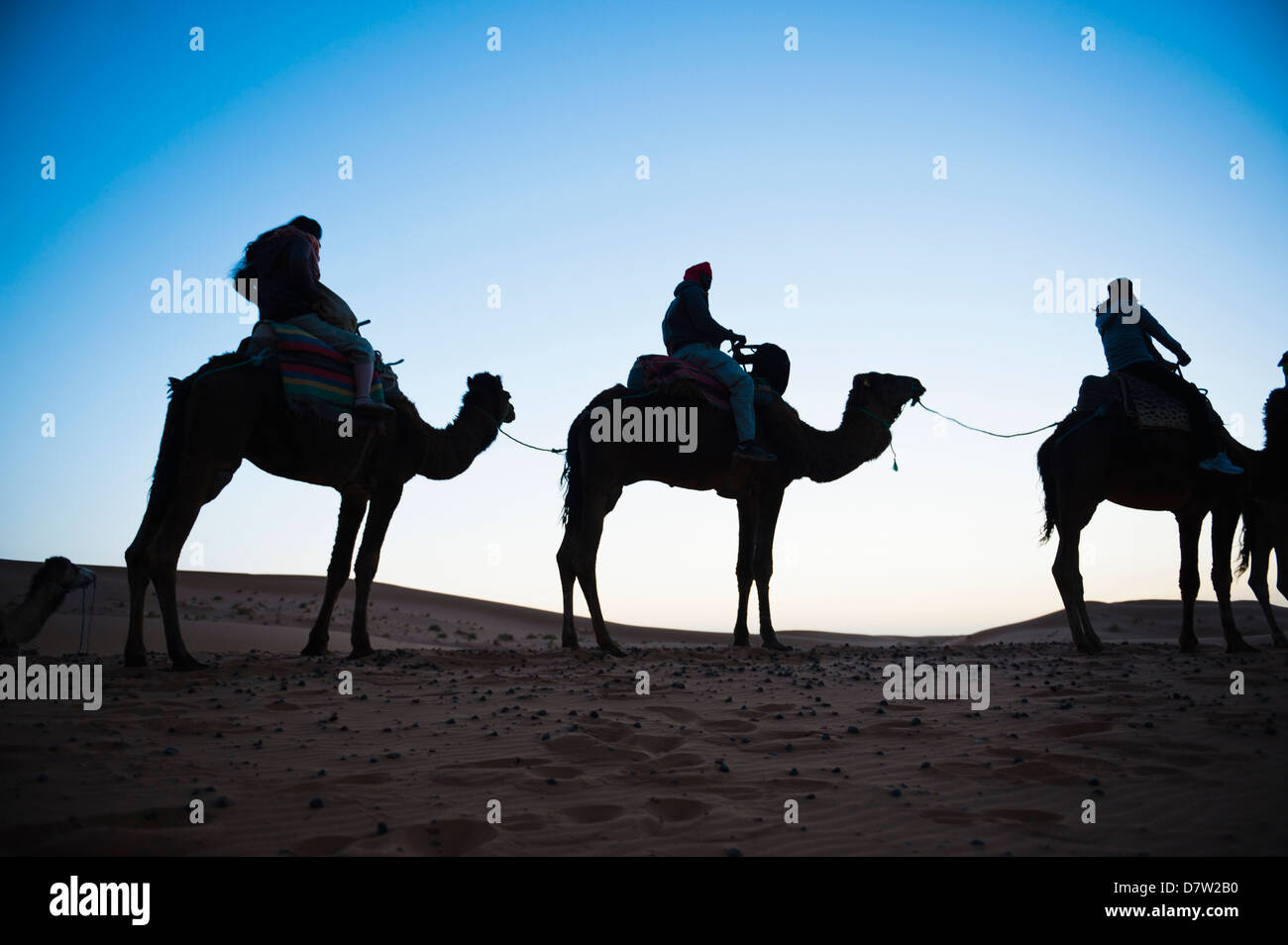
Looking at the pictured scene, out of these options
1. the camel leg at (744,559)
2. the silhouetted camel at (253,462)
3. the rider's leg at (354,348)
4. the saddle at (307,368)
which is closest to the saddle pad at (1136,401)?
the camel leg at (744,559)

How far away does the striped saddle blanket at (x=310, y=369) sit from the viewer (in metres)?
8.77

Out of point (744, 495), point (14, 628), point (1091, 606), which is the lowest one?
point (1091, 606)

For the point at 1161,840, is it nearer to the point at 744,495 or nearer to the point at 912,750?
the point at 912,750

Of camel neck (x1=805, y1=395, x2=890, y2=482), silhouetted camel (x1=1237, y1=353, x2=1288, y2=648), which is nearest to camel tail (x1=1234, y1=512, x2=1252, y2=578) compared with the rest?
silhouetted camel (x1=1237, y1=353, x2=1288, y2=648)

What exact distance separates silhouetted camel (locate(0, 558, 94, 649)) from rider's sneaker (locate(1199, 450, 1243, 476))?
44.0ft

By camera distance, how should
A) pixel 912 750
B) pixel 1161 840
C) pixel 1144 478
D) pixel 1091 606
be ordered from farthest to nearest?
pixel 1091 606
pixel 1144 478
pixel 912 750
pixel 1161 840

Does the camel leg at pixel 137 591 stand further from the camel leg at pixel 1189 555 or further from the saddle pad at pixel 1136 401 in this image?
the camel leg at pixel 1189 555

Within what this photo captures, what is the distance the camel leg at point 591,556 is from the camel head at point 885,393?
14.8 ft

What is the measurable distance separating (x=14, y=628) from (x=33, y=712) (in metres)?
4.54

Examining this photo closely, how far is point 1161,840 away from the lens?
3.71 metres

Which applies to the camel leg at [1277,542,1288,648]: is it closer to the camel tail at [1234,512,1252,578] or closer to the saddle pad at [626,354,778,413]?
the camel tail at [1234,512,1252,578]

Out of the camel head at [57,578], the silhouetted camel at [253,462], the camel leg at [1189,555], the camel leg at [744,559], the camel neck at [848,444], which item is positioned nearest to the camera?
the silhouetted camel at [253,462]

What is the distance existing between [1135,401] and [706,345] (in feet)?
17.8
